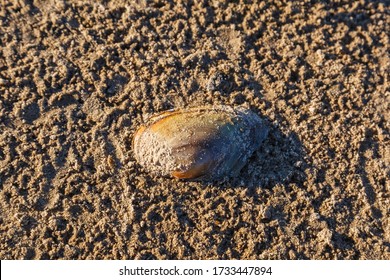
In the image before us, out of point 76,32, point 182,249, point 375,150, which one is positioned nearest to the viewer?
point 182,249

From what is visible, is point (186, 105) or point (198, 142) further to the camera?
point (186, 105)

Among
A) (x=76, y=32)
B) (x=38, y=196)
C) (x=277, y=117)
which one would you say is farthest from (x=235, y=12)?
(x=38, y=196)

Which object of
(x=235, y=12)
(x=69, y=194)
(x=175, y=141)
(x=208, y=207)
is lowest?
(x=208, y=207)

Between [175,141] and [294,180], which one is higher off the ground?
[175,141]

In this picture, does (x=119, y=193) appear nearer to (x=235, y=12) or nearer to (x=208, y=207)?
(x=208, y=207)
